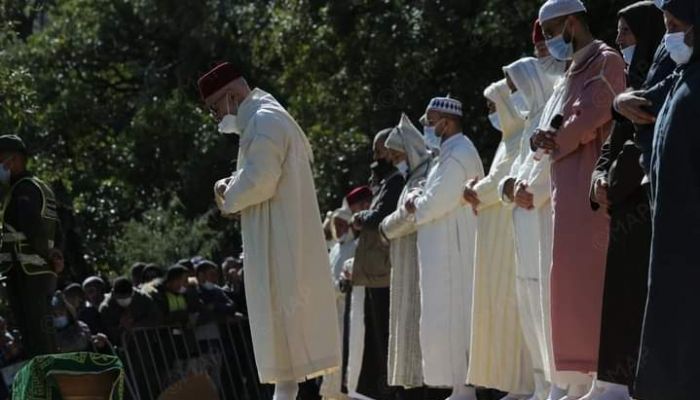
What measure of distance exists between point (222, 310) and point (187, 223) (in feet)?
34.9

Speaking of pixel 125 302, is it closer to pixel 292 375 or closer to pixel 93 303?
pixel 93 303

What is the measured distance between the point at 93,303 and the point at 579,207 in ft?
28.3

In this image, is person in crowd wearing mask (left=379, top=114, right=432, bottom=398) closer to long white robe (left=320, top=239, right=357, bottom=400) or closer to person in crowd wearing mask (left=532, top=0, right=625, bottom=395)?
long white robe (left=320, top=239, right=357, bottom=400)

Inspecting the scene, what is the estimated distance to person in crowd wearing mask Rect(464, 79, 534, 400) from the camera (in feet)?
34.8

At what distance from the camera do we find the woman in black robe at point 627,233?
25.6ft

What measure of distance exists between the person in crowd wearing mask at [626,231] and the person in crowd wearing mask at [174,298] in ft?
28.4

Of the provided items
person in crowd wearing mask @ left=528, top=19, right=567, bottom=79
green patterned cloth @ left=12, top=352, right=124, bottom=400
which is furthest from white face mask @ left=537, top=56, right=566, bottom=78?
green patterned cloth @ left=12, top=352, right=124, bottom=400

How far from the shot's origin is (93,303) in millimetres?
16344

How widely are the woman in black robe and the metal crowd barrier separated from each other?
7.00 meters

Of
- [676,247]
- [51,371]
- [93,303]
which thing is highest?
[93,303]

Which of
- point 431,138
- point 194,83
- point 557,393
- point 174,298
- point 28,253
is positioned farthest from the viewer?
point 194,83

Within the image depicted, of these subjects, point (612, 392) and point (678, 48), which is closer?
point (678, 48)

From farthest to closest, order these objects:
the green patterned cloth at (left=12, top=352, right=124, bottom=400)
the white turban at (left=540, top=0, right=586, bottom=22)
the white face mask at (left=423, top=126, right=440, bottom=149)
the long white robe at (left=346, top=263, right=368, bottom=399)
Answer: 1. the long white robe at (left=346, top=263, right=368, bottom=399)
2. the white face mask at (left=423, top=126, right=440, bottom=149)
3. the white turban at (left=540, top=0, right=586, bottom=22)
4. the green patterned cloth at (left=12, top=352, right=124, bottom=400)

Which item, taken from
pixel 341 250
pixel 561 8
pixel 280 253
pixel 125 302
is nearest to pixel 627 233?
pixel 561 8
